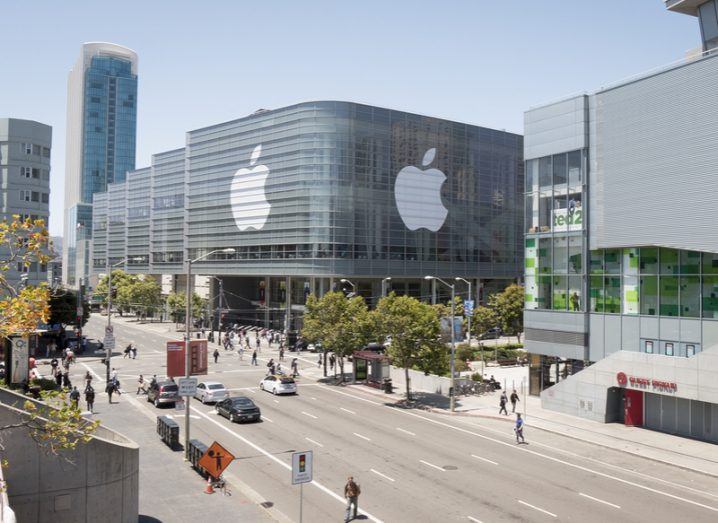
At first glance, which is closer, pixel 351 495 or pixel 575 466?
pixel 351 495

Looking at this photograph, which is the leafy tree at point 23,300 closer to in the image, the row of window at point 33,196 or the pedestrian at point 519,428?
the pedestrian at point 519,428

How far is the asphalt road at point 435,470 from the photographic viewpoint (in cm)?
2066

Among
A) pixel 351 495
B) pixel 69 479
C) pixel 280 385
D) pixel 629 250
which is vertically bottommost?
pixel 280 385

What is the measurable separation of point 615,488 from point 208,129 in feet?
293

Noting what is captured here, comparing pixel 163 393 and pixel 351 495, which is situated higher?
pixel 351 495

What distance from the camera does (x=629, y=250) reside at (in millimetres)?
36812

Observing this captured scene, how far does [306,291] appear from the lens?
87.4 metres

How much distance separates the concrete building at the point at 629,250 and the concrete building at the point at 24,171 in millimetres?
50772

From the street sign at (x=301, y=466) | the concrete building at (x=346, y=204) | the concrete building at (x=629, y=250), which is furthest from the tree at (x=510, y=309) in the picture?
the street sign at (x=301, y=466)

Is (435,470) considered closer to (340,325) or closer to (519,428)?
(519,428)

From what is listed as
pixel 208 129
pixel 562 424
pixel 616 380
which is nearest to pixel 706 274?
pixel 616 380

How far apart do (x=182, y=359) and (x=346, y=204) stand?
56.2m

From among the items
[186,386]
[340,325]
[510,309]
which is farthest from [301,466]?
[510,309]

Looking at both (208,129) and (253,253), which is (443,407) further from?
(208,129)
